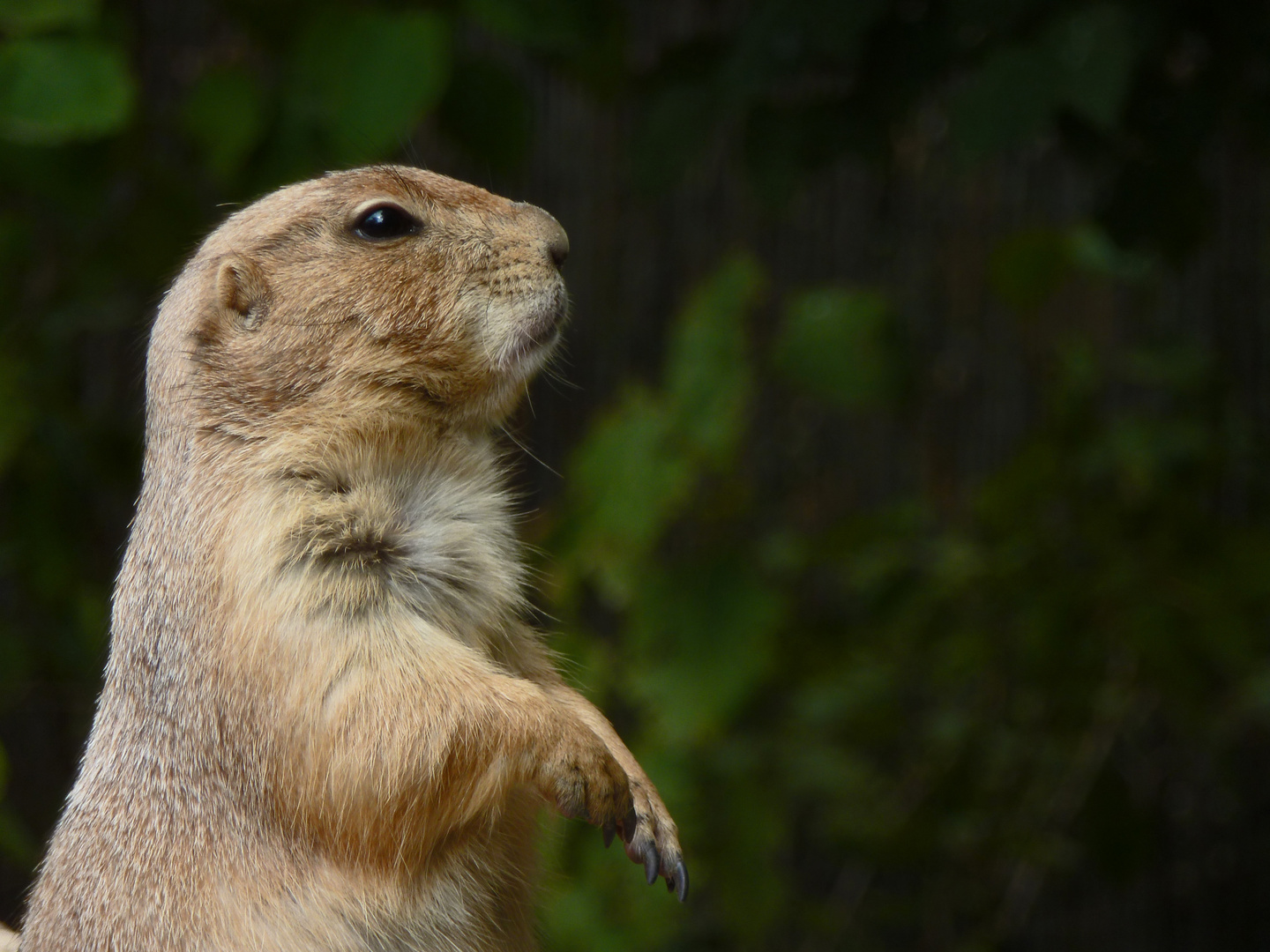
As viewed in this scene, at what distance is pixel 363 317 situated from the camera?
1.99 m

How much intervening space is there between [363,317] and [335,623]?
0.49 meters

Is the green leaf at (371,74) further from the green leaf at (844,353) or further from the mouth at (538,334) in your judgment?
the green leaf at (844,353)

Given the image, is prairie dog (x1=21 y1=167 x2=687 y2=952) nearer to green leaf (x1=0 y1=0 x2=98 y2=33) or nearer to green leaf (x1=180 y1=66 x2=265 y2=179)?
green leaf (x1=0 y1=0 x2=98 y2=33)

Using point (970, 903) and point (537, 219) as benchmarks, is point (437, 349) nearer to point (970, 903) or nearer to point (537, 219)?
point (537, 219)

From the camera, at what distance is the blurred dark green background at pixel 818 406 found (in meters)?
3.06

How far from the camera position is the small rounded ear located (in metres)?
2.01

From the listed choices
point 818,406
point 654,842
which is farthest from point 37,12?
point 818,406

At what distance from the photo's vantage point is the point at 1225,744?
5.00 m

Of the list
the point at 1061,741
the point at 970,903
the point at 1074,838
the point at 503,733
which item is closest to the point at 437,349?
the point at 503,733

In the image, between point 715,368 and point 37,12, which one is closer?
A: point 37,12

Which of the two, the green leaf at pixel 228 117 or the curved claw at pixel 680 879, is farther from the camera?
the green leaf at pixel 228 117

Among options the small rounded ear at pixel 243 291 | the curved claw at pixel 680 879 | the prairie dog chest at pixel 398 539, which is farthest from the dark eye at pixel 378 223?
the curved claw at pixel 680 879

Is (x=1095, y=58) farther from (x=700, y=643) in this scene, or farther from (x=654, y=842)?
(x=654, y=842)

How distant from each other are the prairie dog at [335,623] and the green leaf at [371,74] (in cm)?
69
